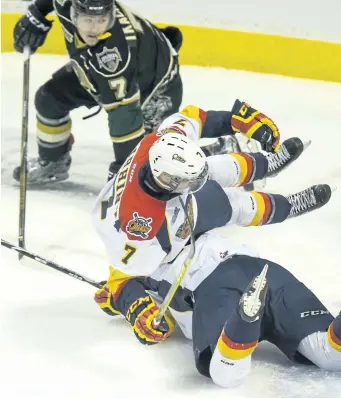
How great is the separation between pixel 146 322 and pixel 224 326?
197 millimetres

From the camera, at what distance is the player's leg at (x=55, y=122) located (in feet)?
10.4

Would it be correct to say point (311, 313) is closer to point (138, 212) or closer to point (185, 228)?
point (185, 228)

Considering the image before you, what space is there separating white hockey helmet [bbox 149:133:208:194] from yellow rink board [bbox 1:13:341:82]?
8.35 feet

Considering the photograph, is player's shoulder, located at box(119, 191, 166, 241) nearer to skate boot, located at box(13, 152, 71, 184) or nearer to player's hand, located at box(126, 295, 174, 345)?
player's hand, located at box(126, 295, 174, 345)

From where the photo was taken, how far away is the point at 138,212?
2.09 metres

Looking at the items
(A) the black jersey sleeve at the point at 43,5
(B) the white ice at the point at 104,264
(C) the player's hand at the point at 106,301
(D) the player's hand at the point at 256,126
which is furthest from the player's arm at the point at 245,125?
(A) the black jersey sleeve at the point at 43,5

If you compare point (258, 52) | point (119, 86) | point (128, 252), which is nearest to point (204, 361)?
point (128, 252)

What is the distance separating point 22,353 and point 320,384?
726 millimetres

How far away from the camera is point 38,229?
9.98ft

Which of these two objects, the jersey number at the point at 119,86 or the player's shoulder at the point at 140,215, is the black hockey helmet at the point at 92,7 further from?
the player's shoulder at the point at 140,215

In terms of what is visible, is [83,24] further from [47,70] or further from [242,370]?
[47,70]

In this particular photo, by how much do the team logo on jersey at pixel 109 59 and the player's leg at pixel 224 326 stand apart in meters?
0.88

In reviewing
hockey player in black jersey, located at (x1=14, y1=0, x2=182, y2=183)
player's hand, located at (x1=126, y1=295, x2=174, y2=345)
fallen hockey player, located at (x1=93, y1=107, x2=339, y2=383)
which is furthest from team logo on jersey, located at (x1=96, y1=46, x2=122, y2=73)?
player's hand, located at (x1=126, y1=295, x2=174, y2=345)

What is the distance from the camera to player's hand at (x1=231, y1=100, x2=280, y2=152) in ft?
8.17
